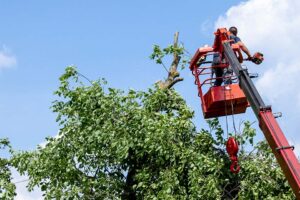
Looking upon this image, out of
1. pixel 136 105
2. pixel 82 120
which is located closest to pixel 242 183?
pixel 136 105

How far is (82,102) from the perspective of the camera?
1302 centimetres

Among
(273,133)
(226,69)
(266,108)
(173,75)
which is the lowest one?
(273,133)

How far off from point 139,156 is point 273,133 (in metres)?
5.21

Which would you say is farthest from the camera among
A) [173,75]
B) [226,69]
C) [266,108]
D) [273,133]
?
[173,75]

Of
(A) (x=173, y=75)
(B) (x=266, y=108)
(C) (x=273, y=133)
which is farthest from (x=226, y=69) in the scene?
(A) (x=173, y=75)

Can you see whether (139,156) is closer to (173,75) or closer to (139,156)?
(139,156)

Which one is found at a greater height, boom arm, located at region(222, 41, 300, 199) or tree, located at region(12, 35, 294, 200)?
tree, located at region(12, 35, 294, 200)

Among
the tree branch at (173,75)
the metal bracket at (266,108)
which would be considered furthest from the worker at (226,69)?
the tree branch at (173,75)

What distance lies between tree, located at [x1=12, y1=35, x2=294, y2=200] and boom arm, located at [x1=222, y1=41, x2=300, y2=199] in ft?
10.2

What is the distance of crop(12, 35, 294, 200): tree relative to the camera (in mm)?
11575

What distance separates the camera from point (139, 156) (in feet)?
41.0

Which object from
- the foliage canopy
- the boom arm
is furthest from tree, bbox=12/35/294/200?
the boom arm

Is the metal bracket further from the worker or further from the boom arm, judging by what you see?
the worker

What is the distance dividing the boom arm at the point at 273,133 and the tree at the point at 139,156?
3.12 m
